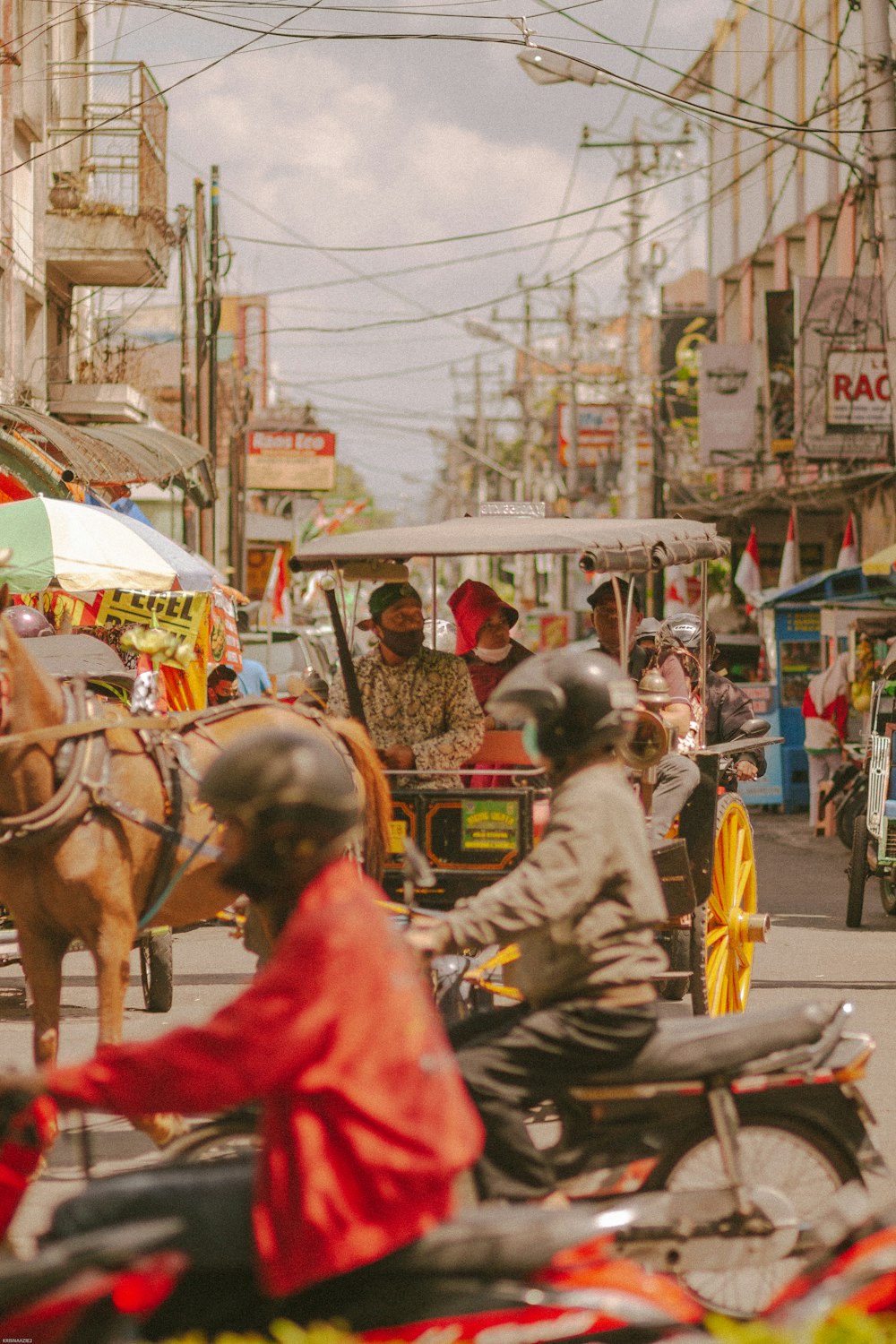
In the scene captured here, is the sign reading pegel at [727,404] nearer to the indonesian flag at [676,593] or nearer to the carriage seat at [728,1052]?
the indonesian flag at [676,593]

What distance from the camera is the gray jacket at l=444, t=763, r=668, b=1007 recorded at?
4531mm

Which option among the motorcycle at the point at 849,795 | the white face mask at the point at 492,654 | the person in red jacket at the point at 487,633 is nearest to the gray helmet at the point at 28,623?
the person in red jacket at the point at 487,633

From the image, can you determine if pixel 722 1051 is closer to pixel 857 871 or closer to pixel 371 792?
pixel 371 792

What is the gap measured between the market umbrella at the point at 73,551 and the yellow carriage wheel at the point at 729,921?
4311 mm

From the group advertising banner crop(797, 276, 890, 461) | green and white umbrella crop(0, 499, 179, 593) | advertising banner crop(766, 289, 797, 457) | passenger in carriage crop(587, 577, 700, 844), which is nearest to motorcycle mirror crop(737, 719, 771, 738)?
passenger in carriage crop(587, 577, 700, 844)

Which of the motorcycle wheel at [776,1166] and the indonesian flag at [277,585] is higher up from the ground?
the indonesian flag at [277,585]

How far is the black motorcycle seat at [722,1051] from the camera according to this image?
15.0ft

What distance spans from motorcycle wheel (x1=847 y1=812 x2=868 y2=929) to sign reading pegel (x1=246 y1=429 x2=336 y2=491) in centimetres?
3525

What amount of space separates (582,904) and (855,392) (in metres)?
18.9

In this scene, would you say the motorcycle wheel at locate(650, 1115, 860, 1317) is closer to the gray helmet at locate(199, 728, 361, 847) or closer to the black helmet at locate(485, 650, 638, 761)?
the black helmet at locate(485, 650, 638, 761)

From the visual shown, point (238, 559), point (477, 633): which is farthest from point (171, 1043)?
point (238, 559)

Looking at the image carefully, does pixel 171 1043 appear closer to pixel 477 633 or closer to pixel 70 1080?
pixel 70 1080

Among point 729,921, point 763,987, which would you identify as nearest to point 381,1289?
point 729,921

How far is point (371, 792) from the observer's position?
7.71 metres
